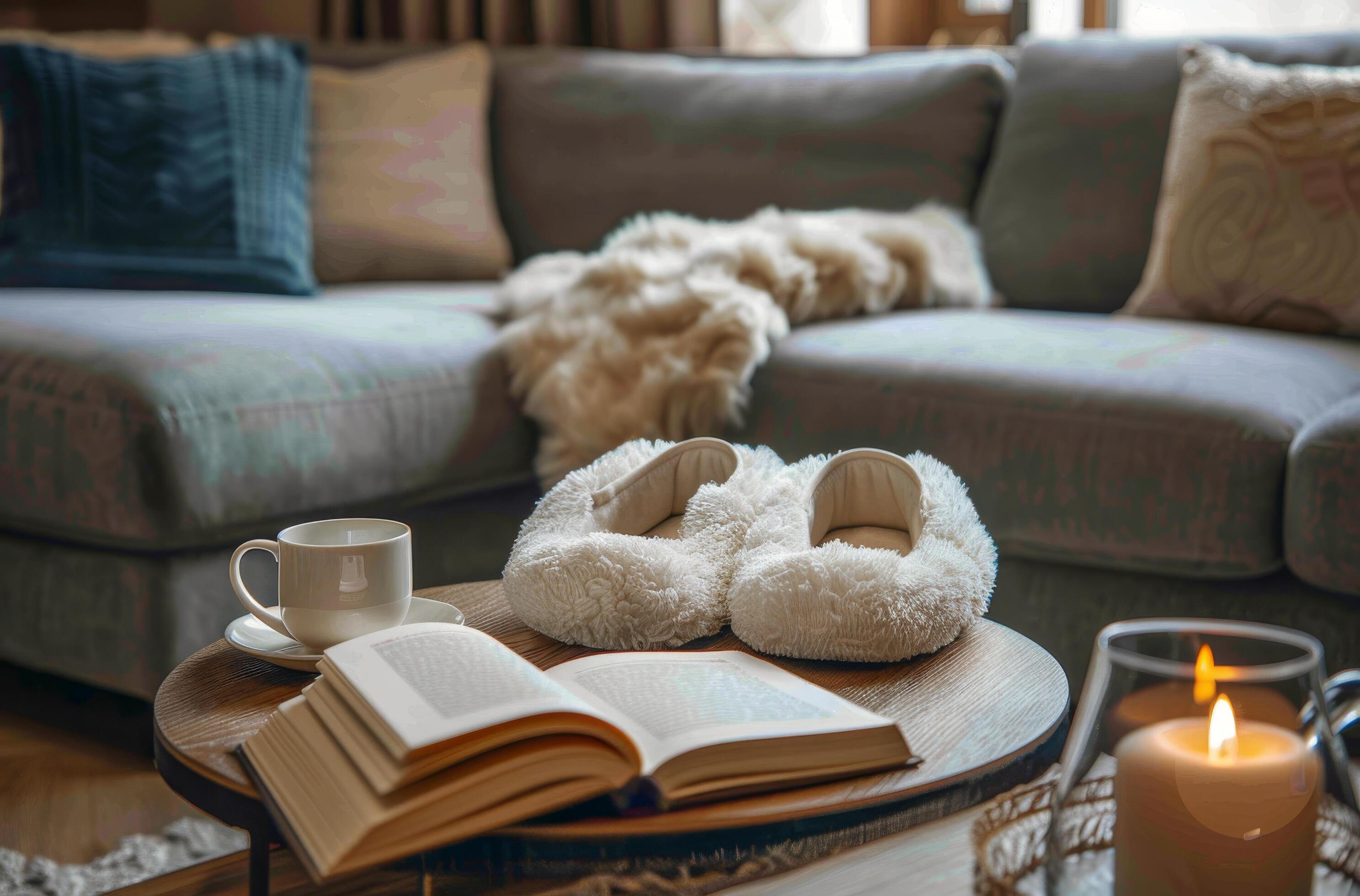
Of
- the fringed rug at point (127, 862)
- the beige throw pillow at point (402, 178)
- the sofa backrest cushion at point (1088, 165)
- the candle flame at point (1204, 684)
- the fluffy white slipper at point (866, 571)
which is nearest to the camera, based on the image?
the candle flame at point (1204, 684)

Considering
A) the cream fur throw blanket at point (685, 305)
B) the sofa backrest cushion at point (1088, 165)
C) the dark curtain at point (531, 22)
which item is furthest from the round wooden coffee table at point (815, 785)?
the dark curtain at point (531, 22)

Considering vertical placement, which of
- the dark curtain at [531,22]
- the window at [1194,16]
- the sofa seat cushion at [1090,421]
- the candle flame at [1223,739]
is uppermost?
the dark curtain at [531,22]

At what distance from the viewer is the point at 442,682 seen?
1.87 ft

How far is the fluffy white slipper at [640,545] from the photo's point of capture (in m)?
0.71

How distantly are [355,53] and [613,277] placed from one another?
104 cm

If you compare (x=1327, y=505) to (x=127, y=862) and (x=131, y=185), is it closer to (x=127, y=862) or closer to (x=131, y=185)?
(x=127, y=862)

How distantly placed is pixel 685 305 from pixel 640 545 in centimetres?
88

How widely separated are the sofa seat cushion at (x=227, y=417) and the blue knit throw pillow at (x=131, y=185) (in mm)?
181

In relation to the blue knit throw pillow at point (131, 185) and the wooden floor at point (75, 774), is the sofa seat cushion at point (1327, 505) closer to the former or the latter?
the wooden floor at point (75, 774)

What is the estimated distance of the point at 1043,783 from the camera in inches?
20.6

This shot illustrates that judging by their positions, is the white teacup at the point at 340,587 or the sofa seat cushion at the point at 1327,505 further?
the sofa seat cushion at the point at 1327,505

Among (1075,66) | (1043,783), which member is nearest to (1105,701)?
(1043,783)

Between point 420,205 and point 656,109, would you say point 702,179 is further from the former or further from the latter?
point 420,205

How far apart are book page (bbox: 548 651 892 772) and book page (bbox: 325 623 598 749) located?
0.11 ft
